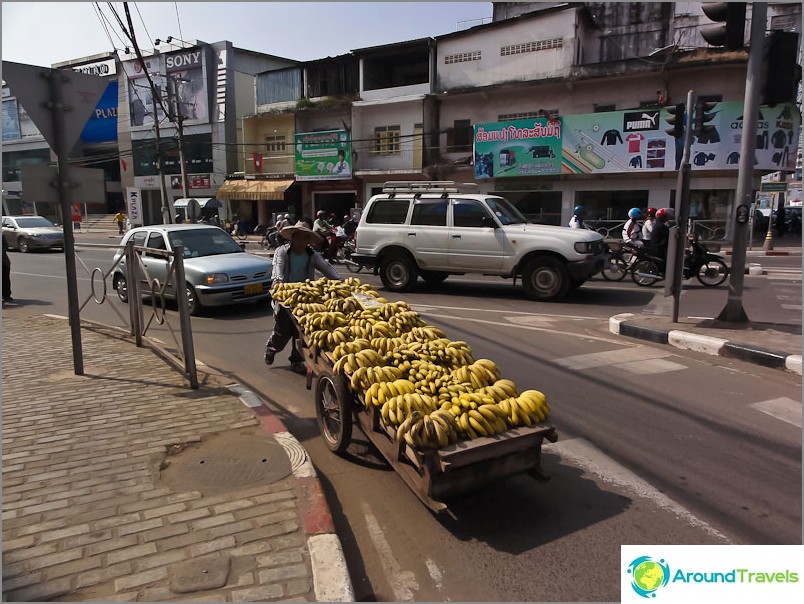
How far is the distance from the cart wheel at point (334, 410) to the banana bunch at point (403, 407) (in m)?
0.55

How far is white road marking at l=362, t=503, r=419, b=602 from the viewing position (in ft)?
8.87

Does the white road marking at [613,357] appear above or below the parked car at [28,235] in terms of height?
below

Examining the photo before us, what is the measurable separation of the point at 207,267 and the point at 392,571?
7578 mm

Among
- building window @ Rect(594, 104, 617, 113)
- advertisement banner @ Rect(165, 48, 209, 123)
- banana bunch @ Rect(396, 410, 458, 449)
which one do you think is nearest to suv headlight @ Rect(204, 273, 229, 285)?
banana bunch @ Rect(396, 410, 458, 449)

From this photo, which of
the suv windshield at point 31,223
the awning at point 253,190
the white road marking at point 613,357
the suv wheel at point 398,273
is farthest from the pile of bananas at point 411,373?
the awning at point 253,190

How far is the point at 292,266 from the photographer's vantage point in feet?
19.7

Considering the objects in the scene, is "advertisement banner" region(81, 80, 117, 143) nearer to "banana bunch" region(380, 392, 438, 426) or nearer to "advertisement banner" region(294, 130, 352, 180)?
"advertisement banner" region(294, 130, 352, 180)

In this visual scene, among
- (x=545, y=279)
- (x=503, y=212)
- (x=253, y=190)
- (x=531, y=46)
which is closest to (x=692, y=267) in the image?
(x=545, y=279)

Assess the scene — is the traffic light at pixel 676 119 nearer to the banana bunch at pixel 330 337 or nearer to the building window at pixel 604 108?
the banana bunch at pixel 330 337

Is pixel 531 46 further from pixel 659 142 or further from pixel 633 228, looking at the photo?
pixel 633 228

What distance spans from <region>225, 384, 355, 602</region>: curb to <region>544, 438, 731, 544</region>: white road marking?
1.85 meters

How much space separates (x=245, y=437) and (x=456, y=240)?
7543 millimetres

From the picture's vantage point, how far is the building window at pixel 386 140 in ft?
89.8

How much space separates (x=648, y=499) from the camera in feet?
11.4
